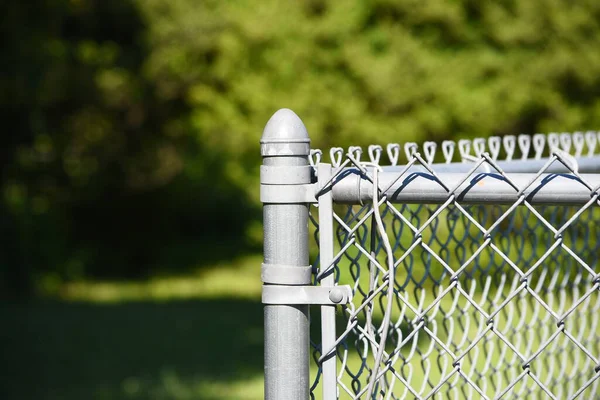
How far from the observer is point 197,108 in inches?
483

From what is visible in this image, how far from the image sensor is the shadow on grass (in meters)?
5.50

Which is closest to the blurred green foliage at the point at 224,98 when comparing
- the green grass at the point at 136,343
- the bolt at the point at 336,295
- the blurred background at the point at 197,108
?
the blurred background at the point at 197,108

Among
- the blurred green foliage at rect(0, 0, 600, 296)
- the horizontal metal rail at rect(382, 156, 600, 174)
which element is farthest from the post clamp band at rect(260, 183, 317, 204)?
the blurred green foliage at rect(0, 0, 600, 296)

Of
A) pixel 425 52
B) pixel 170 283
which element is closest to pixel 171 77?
pixel 170 283

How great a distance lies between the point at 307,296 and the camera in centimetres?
124

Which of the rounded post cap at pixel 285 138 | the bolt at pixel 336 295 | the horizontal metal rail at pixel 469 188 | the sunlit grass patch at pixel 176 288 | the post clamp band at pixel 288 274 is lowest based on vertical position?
the bolt at pixel 336 295

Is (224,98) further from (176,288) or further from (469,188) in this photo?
(469,188)

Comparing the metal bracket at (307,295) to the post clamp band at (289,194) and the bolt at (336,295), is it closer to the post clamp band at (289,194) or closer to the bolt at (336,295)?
the bolt at (336,295)

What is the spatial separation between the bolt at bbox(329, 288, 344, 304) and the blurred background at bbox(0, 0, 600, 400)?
6.57 m

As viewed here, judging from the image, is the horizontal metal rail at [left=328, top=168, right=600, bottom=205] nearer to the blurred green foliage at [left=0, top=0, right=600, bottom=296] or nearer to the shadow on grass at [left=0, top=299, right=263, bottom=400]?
the shadow on grass at [left=0, top=299, right=263, bottom=400]

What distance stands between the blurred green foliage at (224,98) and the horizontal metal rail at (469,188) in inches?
326

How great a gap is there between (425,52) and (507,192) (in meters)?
9.63

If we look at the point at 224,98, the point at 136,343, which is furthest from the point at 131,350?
the point at 224,98

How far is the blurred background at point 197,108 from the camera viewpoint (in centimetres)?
909
